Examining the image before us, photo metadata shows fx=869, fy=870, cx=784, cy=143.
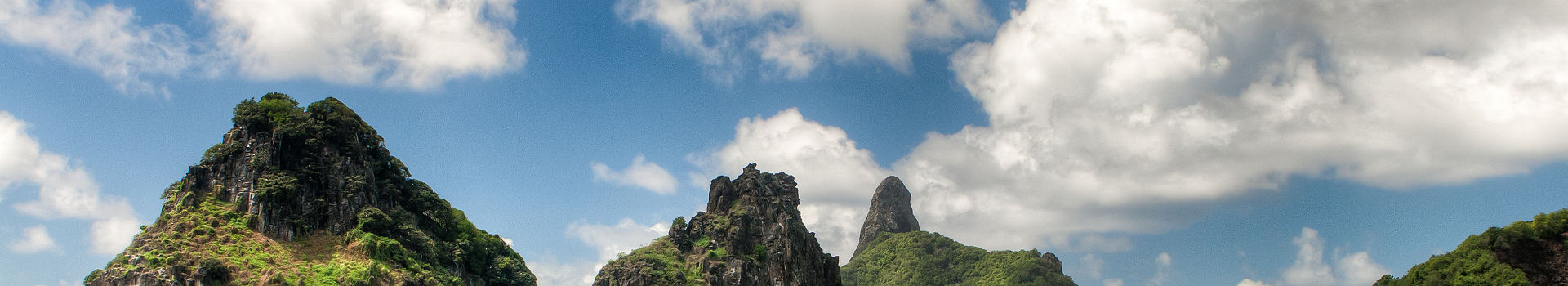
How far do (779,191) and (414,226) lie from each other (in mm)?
67059

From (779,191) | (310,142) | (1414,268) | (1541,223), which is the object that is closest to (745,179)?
(779,191)

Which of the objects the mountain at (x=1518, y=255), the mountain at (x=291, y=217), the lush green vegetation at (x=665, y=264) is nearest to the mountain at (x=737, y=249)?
the lush green vegetation at (x=665, y=264)

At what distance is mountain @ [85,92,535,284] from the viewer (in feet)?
205

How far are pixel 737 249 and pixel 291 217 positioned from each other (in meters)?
58.0

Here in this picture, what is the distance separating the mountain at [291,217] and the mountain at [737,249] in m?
31.6

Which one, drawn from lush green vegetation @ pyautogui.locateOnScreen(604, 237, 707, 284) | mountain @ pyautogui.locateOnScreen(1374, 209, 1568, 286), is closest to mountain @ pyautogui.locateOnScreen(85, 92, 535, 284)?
lush green vegetation @ pyautogui.locateOnScreen(604, 237, 707, 284)

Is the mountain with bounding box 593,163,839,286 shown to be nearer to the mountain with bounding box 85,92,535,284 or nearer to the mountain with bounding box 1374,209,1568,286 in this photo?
the mountain with bounding box 85,92,535,284

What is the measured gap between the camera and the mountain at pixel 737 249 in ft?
371

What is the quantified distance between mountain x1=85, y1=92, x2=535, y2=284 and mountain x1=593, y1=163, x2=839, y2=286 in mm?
31556

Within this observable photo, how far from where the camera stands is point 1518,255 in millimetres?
86625

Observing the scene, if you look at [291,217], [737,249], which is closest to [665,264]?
[737,249]

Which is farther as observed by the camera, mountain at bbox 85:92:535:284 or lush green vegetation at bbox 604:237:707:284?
lush green vegetation at bbox 604:237:707:284

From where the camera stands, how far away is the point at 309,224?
2849 inches

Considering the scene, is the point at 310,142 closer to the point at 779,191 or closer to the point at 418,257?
the point at 418,257
